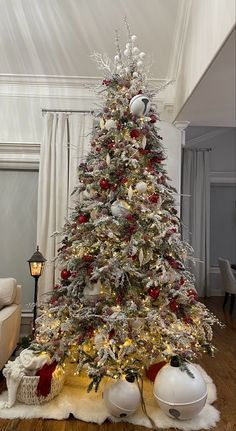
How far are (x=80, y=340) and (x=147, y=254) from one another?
85 centimetres

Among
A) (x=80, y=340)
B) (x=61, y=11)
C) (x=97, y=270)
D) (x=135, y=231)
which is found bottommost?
(x=80, y=340)

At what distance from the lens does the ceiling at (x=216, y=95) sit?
2.51 m

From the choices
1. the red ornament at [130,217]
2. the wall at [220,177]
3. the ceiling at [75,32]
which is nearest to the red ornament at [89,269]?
the red ornament at [130,217]

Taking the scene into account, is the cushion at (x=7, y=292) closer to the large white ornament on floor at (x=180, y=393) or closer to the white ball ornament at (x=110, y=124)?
the large white ornament on floor at (x=180, y=393)

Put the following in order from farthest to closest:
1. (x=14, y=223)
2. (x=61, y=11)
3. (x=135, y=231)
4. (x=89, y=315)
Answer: (x=14, y=223), (x=61, y=11), (x=135, y=231), (x=89, y=315)

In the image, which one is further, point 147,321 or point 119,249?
point 119,249

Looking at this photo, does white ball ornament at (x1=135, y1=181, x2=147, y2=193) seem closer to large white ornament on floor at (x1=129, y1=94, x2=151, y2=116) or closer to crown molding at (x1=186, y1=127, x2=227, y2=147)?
large white ornament on floor at (x1=129, y1=94, x2=151, y2=116)

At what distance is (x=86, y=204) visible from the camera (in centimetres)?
307

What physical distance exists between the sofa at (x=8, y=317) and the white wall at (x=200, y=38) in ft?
8.03

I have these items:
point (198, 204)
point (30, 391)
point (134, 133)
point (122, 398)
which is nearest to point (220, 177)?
point (198, 204)

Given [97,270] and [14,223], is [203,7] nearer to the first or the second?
[97,270]

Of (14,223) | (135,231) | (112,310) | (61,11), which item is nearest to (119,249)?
(135,231)

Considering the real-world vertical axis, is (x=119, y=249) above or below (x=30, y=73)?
below

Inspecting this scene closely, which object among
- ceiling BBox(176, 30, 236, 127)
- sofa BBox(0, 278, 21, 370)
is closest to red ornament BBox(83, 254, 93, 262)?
sofa BBox(0, 278, 21, 370)
